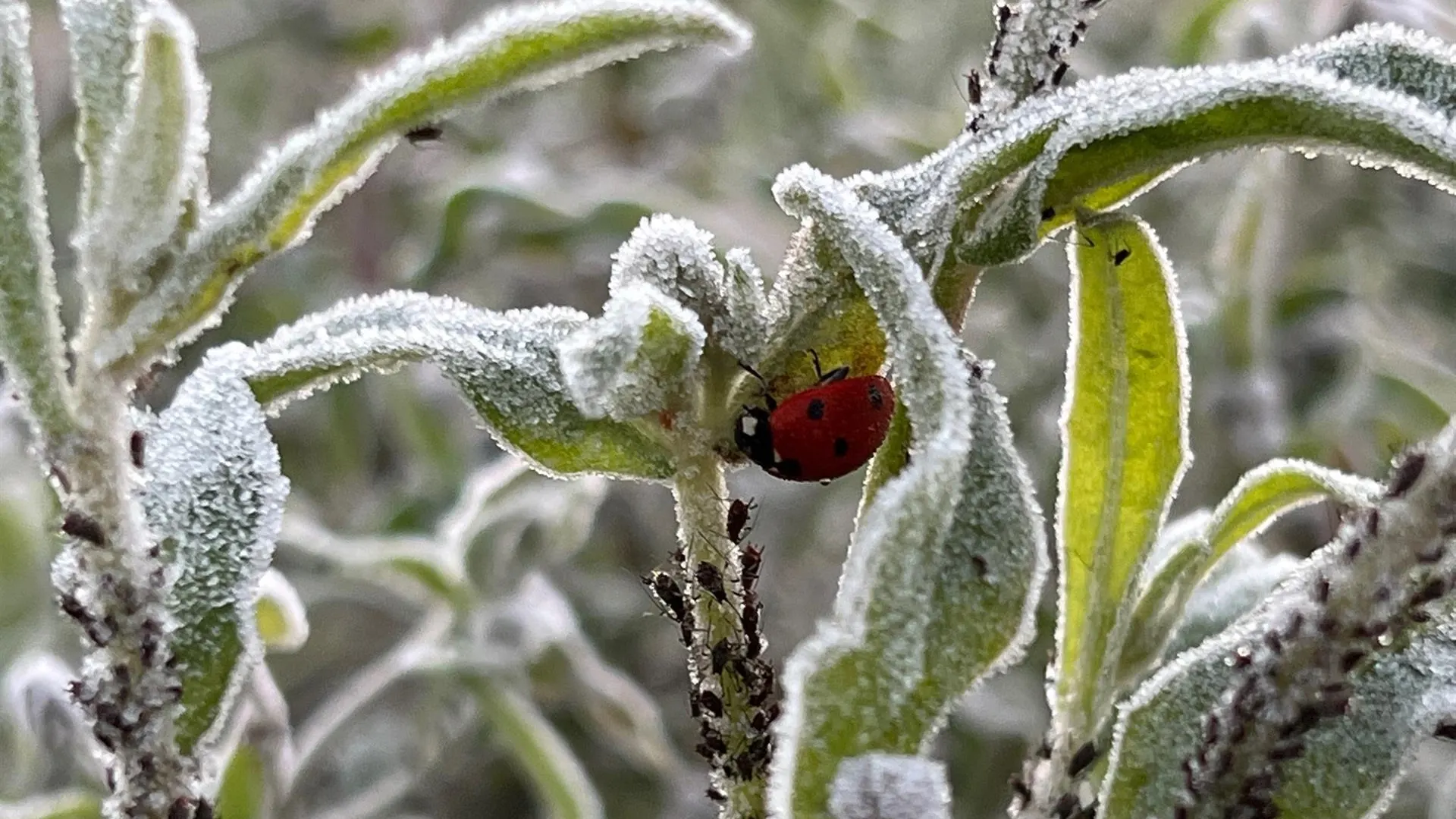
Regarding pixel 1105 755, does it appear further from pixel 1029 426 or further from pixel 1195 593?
pixel 1029 426

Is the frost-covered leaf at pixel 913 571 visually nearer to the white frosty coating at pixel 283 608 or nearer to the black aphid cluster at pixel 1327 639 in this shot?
the black aphid cluster at pixel 1327 639

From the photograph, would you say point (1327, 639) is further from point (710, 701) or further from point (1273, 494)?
point (710, 701)

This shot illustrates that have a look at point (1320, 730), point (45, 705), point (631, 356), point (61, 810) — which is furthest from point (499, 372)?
point (45, 705)

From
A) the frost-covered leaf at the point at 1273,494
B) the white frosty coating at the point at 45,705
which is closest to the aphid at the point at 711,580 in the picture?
the frost-covered leaf at the point at 1273,494

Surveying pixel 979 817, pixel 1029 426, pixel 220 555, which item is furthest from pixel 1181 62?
pixel 220 555

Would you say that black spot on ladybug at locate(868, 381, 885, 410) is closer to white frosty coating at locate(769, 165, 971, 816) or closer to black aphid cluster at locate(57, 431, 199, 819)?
white frosty coating at locate(769, 165, 971, 816)

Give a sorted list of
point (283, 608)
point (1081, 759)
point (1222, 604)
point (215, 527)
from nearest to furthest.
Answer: point (215, 527)
point (1081, 759)
point (1222, 604)
point (283, 608)
